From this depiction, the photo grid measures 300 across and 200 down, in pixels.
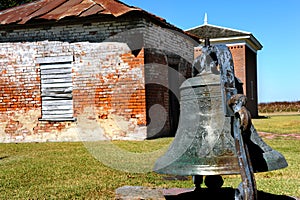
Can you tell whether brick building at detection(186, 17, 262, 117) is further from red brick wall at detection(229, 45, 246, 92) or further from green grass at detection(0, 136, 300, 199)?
green grass at detection(0, 136, 300, 199)

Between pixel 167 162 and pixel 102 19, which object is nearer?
pixel 167 162

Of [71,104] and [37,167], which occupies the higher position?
[71,104]

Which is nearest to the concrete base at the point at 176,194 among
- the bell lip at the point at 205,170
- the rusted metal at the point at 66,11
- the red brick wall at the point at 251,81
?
the bell lip at the point at 205,170

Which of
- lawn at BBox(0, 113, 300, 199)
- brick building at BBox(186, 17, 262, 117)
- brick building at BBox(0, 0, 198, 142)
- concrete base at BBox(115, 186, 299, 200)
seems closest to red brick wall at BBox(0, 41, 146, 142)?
brick building at BBox(0, 0, 198, 142)

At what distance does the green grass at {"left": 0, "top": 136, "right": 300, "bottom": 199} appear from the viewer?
5.21 meters

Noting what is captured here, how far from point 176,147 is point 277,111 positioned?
39810 millimetres

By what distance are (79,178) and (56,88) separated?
22.3 feet

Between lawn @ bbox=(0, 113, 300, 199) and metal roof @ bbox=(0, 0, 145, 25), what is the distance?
14.5ft

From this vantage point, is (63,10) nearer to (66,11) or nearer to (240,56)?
(66,11)

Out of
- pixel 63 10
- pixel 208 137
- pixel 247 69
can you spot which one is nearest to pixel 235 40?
pixel 247 69

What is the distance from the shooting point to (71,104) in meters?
12.5

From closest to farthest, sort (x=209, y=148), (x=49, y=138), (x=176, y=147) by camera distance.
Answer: (x=209, y=148)
(x=176, y=147)
(x=49, y=138)

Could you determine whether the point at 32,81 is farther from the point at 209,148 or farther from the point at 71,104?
the point at 209,148

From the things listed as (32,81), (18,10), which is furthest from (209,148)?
(18,10)
